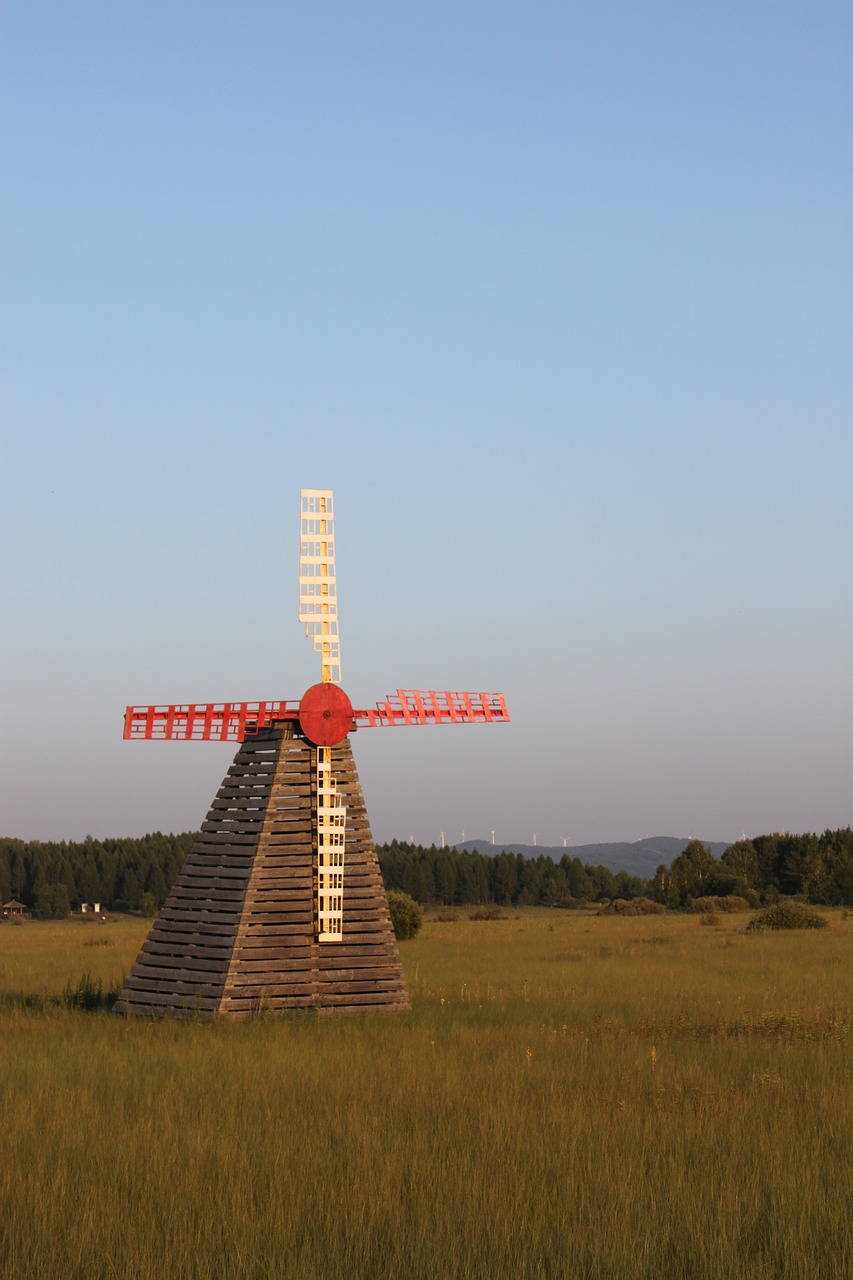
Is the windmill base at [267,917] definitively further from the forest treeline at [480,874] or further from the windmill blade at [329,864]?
the forest treeline at [480,874]

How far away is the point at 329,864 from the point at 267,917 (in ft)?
4.92

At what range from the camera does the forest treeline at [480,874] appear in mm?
100312

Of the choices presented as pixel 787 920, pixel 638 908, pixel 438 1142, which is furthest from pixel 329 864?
pixel 638 908

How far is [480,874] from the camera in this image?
128625 mm

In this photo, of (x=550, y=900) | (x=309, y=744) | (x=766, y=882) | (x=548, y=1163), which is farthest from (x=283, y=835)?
(x=550, y=900)

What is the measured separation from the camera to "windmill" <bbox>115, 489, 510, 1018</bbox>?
25797 mm

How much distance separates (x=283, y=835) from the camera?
86.9 feet

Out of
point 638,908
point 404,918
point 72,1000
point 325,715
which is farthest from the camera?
point 638,908

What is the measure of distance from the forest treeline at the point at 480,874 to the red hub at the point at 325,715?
6644 cm

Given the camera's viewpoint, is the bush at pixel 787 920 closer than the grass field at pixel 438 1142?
No

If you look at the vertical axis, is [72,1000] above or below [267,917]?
below

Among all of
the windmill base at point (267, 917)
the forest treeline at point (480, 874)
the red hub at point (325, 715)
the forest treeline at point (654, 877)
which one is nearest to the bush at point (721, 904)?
the forest treeline at point (654, 877)

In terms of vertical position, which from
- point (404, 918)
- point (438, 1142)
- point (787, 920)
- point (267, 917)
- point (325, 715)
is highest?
point (325, 715)

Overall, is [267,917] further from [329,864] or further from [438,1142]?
[438,1142]
